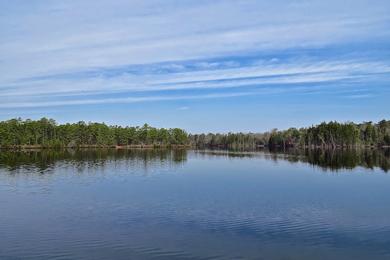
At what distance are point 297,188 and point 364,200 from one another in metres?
7.36

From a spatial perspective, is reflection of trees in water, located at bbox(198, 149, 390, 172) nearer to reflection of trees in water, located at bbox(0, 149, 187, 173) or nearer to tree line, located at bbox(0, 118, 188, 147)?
reflection of trees in water, located at bbox(0, 149, 187, 173)

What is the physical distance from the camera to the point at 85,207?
27.4 meters

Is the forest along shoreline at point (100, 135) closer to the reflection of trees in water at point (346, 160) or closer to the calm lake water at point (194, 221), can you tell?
the reflection of trees in water at point (346, 160)

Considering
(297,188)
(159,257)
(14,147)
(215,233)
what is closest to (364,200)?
(297,188)

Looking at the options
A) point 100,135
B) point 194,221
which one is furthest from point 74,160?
point 100,135

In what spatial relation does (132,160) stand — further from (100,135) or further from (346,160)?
(100,135)

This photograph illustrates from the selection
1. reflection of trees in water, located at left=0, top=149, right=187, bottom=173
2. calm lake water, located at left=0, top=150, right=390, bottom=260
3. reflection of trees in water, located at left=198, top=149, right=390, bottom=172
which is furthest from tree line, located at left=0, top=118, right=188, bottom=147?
calm lake water, located at left=0, top=150, right=390, bottom=260

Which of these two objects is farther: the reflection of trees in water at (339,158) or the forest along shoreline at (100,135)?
the forest along shoreline at (100,135)

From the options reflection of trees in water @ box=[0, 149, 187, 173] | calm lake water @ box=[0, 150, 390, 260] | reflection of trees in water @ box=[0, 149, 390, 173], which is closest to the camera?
calm lake water @ box=[0, 150, 390, 260]

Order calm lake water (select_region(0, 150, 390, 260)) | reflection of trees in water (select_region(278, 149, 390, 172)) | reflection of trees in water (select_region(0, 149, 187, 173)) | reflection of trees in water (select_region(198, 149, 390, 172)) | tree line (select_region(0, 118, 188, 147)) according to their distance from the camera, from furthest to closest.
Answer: tree line (select_region(0, 118, 188, 147)) → reflection of trees in water (select_region(198, 149, 390, 172)) → reflection of trees in water (select_region(278, 149, 390, 172)) → reflection of trees in water (select_region(0, 149, 187, 173)) → calm lake water (select_region(0, 150, 390, 260))

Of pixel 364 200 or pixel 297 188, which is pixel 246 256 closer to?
pixel 364 200

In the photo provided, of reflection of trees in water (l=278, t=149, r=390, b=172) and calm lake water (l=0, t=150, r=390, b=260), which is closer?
calm lake water (l=0, t=150, r=390, b=260)

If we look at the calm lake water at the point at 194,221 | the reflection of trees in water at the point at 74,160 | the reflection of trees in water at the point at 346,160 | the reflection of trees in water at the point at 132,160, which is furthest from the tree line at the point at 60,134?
the calm lake water at the point at 194,221

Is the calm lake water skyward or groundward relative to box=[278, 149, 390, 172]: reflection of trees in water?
groundward
